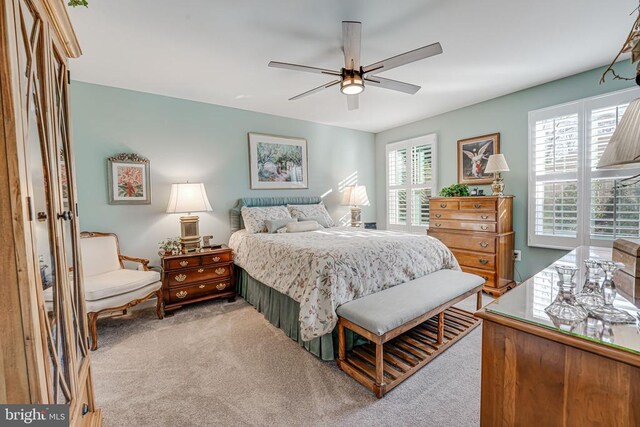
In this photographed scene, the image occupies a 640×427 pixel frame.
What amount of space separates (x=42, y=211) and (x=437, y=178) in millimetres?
4647

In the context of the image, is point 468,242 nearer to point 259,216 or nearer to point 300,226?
point 300,226

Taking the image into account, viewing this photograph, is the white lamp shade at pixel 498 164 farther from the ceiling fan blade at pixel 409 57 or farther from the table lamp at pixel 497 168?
the ceiling fan blade at pixel 409 57

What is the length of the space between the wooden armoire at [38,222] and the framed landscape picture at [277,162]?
276 centimetres

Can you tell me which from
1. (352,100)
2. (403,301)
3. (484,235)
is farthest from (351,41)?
(484,235)

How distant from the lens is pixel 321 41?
231 centimetres

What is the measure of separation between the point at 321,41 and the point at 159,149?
2.36 m

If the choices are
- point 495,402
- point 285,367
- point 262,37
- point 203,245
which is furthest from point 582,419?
point 203,245

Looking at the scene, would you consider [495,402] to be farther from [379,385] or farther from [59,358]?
[59,358]

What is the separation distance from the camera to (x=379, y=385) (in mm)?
1714

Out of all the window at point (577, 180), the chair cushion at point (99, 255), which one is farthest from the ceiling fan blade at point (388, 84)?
the chair cushion at point (99, 255)

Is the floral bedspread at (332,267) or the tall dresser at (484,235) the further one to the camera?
the tall dresser at (484,235)

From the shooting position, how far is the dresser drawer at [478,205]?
10.9 feet

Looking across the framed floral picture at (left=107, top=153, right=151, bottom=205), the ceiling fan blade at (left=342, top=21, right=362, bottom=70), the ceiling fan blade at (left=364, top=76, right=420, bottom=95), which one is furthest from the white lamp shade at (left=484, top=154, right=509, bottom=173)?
the framed floral picture at (left=107, top=153, right=151, bottom=205)

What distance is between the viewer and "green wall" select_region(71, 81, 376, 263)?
2.97 metres
